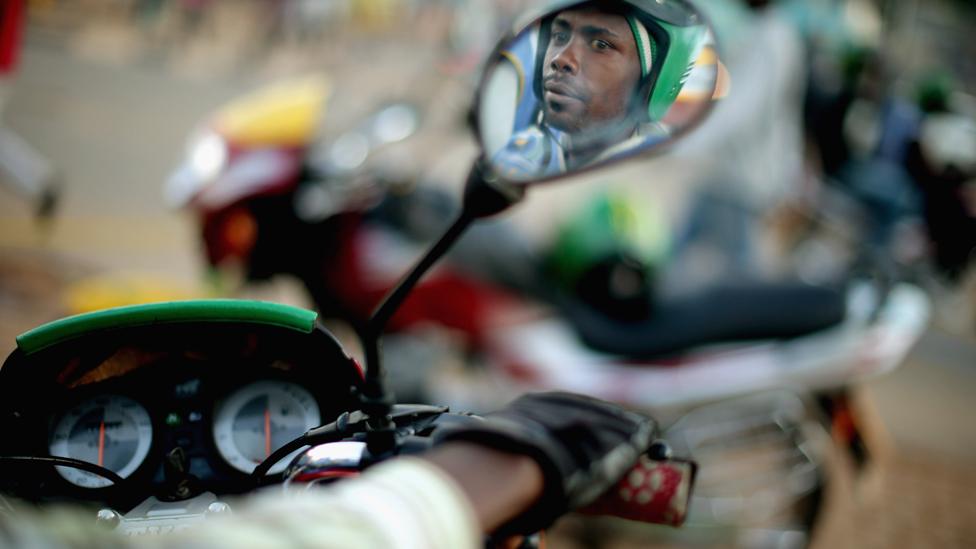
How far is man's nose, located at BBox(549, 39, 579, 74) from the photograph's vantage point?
0.93 meters


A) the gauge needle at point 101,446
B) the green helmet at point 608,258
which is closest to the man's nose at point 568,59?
the gauge needle at point 101,446

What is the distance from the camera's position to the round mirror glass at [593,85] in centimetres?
92

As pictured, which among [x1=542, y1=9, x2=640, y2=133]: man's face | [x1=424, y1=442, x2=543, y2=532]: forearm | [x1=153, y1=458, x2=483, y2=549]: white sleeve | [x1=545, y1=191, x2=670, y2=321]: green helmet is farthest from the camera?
[x1=545, y1=191, x2=670, y2=321]: green helmet

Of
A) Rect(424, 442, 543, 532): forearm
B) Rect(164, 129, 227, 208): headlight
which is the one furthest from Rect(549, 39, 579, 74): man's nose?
Rect(164, 129, 227, 208): headlight

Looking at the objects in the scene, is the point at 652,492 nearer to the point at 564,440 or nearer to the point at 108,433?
the point at 564,440

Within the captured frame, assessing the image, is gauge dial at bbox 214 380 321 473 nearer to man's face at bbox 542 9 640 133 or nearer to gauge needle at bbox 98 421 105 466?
gauge needle at bbox 98 421 105 466

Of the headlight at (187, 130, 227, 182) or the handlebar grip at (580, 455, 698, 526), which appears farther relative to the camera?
the headlight at (187, 130, 227, 182)

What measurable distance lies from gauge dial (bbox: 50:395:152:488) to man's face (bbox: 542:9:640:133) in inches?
23.1

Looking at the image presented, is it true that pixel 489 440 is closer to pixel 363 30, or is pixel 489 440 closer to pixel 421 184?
pixel 421 184

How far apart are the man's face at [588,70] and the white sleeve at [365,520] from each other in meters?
0.42

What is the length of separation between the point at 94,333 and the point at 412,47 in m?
10.5

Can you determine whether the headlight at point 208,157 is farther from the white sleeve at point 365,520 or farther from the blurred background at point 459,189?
the white sleeve at point 365,520

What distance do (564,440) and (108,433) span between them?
539 mm

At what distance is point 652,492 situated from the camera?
1.05 meters
